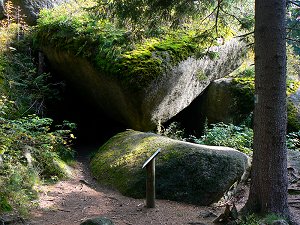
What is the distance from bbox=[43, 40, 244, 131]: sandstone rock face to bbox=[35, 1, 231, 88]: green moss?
0.70 ft

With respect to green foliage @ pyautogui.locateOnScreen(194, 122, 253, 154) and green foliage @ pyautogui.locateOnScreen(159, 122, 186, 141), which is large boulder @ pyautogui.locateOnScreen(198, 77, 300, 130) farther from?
green foliage @ pyautogui.locateOnScreen(159, 122, 186, 141)

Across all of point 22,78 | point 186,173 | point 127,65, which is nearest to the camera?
point 186,173

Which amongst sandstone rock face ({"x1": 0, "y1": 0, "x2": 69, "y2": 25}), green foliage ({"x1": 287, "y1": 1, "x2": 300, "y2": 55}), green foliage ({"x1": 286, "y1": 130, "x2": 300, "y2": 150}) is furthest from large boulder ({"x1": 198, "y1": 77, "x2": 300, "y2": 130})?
sandstone rock face ({"x1": 0, "y1": 0, "x2": 69, "y2": 25})

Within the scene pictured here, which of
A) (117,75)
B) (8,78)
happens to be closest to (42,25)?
(8,78)

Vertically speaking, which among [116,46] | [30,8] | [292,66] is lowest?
[116,46]

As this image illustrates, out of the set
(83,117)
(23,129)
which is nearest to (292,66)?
(83,117)

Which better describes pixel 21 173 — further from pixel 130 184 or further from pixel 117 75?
pixel 117 75

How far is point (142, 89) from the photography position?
906cm

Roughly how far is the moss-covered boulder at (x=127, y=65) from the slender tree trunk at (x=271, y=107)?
329cm

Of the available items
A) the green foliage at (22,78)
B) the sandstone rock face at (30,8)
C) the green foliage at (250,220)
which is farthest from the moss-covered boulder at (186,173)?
the sandstone rock face at (30,8)

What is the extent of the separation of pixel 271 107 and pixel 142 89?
4.48 meters

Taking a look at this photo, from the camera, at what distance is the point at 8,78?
10156 mm

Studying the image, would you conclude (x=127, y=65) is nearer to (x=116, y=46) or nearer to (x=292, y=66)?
(x=116, y=46)

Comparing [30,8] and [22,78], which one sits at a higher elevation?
[30,8]
